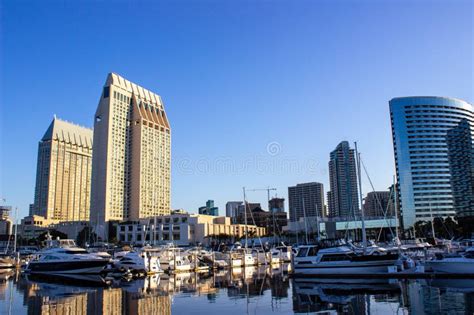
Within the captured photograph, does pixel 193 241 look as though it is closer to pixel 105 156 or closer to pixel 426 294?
pixel 105 156

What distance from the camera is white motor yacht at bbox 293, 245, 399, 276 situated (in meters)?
48.7

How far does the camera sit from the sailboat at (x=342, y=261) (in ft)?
160

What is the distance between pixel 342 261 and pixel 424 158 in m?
152

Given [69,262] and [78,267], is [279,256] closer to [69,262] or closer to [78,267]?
[78,267]

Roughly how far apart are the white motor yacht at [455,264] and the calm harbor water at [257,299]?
436 cm

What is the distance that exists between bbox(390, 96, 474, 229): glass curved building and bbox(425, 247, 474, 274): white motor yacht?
14620cm

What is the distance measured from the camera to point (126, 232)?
627 ft

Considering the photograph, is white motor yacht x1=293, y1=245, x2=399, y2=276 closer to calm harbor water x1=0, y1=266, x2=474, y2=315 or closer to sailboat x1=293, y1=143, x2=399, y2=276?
sailboat x1=293, y1=143, x2=399, y2=276

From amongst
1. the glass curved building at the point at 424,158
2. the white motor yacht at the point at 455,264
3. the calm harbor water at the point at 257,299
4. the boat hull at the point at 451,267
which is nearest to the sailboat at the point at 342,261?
the boat hull at the point at 451,267

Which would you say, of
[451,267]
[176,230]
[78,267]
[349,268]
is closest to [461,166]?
[176,230]

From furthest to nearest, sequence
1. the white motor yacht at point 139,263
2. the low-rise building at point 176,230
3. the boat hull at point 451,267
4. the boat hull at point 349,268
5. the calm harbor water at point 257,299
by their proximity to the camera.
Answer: the low-rise building at point 176,230, the white motor yacht at point 139,263, the boat hull at point 349,268, the boat hull at point 451,267, the calm harbor water at point 257,299

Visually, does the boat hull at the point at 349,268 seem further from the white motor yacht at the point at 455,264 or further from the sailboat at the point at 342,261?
the white motor yacht at the point at 455,264

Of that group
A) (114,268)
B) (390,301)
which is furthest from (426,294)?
(114,268)

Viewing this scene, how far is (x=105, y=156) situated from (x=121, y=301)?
567ft
